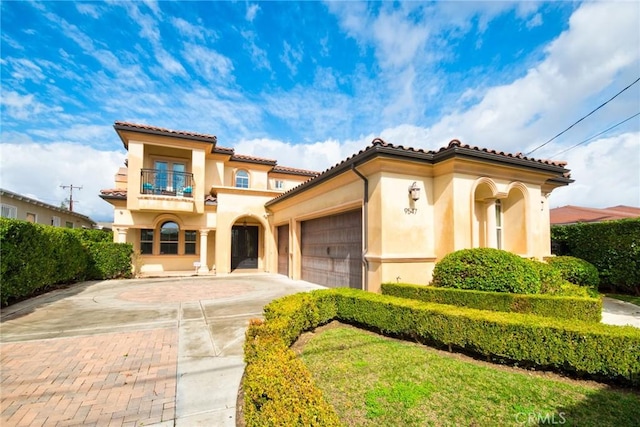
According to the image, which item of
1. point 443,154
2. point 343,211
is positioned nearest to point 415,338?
point 443,154

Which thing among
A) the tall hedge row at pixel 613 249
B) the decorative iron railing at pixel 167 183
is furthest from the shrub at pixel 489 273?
the decorative iron railing at pixel 167 183

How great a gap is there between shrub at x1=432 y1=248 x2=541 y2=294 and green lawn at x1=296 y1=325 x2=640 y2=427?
2.26m

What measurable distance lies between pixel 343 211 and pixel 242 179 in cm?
1305

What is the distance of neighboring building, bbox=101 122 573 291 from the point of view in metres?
7.64

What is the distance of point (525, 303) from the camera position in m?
5.52

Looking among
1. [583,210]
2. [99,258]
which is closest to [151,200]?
[99,258]

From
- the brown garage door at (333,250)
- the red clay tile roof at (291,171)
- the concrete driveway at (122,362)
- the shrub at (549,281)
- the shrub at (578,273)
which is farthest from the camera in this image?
the red clay tile roof at (291,171)

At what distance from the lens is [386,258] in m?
7.38

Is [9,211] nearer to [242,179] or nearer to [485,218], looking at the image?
[242,179]

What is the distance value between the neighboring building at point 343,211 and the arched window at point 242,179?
1353 mm

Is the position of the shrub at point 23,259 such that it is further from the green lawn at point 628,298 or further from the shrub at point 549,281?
the green lawn at point 628,298

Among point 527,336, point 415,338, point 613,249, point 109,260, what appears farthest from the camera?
point 109,260

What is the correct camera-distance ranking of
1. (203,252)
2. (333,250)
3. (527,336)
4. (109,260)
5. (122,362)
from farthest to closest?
(203,252) → (109,260) → (333,250) → (122,362) → (527,336)

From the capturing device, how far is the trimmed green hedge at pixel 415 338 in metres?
2.29
